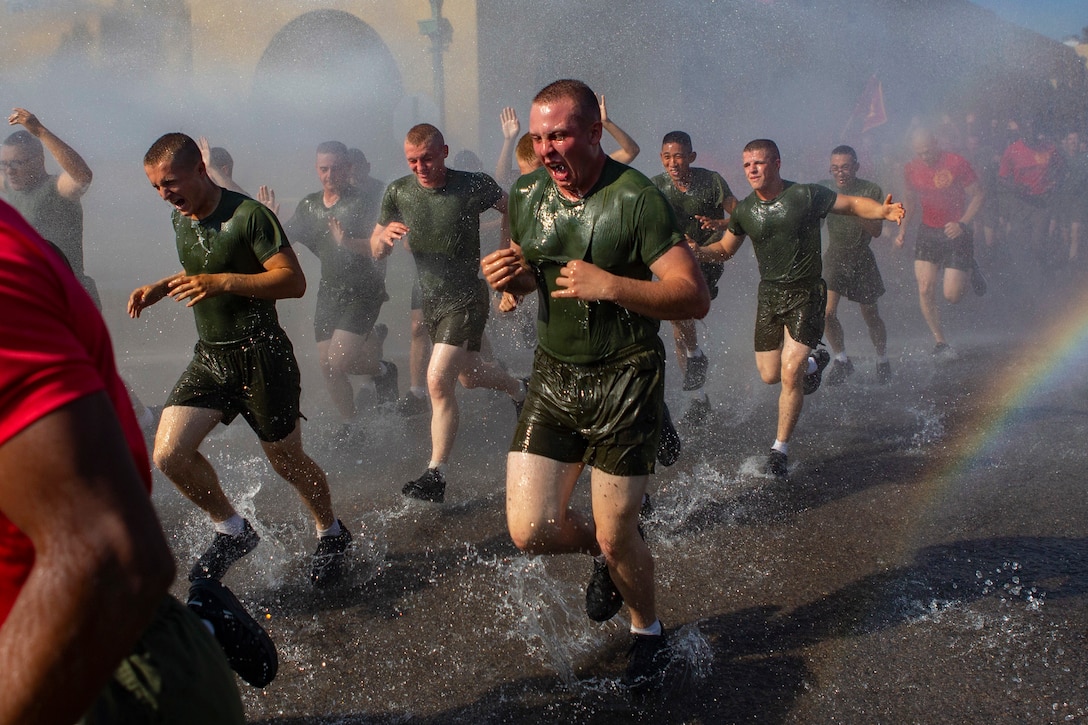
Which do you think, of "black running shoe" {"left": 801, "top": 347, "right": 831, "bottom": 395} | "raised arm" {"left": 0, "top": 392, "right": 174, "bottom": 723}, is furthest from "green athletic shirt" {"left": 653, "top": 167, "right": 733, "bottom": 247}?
"raised arm" {"left": 0, "top": 392, "right": 174, "bottom": 723}

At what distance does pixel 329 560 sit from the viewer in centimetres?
387

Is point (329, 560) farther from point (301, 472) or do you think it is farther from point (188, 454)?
point (188, 454)

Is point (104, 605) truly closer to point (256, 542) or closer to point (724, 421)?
point (256, 542)

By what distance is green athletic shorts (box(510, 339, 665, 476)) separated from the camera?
288 centimetres

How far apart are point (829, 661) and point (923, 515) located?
5.52 ft

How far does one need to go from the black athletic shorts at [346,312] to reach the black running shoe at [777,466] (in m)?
3.03

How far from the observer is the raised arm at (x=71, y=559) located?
0.94m

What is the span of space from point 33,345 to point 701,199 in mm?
5434

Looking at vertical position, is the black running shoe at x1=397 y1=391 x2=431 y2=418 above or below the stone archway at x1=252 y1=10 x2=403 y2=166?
below

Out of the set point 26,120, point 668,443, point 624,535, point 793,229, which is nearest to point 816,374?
point 793,229

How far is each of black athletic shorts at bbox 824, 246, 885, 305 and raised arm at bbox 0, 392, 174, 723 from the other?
287 inches

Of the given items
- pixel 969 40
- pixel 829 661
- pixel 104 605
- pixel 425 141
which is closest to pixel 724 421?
pixel 425 141

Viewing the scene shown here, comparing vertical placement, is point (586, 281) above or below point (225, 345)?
above

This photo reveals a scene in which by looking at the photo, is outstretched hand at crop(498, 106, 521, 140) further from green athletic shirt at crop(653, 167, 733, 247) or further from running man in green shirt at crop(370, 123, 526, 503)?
running man in green shirt at crop(370, 123, 526, 503)
